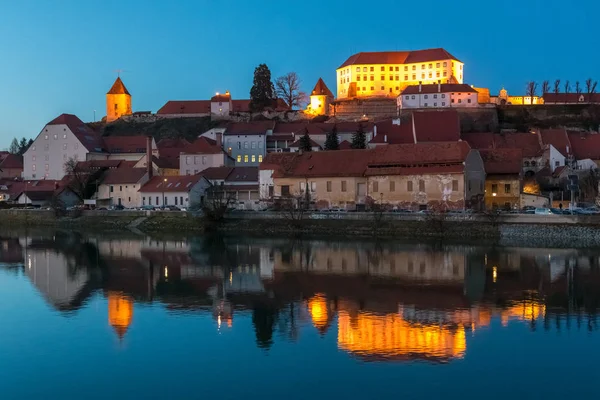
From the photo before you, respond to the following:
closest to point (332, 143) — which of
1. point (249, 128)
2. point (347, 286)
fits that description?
point (249, 128)

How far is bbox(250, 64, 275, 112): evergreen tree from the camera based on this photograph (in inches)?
3263

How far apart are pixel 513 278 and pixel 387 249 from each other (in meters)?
9.31

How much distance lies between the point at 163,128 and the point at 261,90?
42.6ft

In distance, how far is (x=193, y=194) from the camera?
51250 mm

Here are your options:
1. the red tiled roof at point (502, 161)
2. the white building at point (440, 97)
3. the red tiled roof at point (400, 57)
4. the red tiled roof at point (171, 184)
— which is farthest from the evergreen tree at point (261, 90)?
the red tiled roof at point (502, 161)

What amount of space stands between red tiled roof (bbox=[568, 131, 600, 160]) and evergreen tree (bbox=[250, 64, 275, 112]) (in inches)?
1463

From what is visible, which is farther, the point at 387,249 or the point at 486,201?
the point at 486,201

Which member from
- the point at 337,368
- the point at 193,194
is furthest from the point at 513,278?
the point at 193,194

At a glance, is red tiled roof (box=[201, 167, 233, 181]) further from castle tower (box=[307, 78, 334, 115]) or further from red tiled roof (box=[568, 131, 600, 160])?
red tiled roof (box=[568, 131, 600, 160])

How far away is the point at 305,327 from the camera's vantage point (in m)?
17.5

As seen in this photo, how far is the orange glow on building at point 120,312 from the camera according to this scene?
17922mm

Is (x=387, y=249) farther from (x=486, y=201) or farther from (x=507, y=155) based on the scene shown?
(x=507, y=155)

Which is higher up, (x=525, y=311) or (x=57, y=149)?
(x=57, y=149)

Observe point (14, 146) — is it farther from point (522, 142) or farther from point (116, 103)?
point (522, 142)
